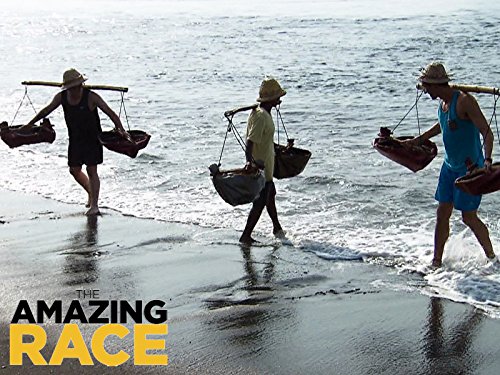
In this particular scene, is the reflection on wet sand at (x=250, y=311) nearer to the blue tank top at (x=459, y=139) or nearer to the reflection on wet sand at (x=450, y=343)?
the reflection on wet sand at (x=450, y=343)

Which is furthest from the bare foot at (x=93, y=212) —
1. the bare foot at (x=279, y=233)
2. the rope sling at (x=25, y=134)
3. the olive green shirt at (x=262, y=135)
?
the olive green shirt at (x=262, y=135)

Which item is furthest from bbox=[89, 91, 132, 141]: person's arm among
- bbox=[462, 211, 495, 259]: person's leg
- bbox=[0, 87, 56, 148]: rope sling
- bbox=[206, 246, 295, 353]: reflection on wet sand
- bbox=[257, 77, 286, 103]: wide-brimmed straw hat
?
bbox=[462, 211, 495, 259]: person's leg

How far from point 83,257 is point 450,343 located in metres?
3.17

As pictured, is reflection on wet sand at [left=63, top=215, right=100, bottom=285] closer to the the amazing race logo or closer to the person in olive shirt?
the the amazing race logo

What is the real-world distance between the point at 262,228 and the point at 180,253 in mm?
1151

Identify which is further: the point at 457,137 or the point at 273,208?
the point at 273,208

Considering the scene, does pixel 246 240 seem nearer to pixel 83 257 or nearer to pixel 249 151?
pixel 249 151

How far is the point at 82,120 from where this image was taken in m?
8.59

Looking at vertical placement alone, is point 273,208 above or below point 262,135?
below

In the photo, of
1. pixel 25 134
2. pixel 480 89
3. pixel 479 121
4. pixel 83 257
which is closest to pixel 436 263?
pixel 479 121

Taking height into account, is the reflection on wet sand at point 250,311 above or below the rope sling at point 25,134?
below

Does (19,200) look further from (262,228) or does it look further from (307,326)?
(307,326)

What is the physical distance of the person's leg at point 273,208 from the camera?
776 centimetres

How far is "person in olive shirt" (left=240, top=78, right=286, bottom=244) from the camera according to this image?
731cm
